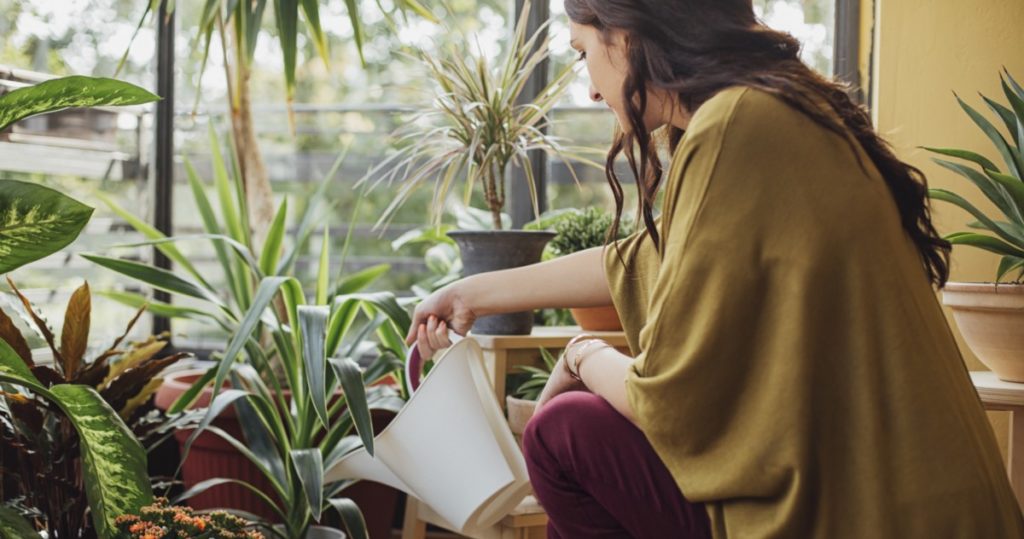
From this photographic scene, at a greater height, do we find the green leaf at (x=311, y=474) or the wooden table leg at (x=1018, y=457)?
the wooden table leg at (x=1018, y=457)

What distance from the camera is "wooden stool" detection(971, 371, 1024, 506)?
1.47 meters

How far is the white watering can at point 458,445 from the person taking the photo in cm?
134

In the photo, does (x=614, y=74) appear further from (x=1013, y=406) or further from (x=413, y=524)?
(x=413, y=524)

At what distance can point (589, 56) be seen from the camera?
1.16 meters

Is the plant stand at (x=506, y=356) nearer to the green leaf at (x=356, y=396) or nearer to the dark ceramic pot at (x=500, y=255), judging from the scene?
the dark ceramic pot at (x=500, y=255)

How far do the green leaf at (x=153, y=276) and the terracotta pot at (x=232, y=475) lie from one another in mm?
323

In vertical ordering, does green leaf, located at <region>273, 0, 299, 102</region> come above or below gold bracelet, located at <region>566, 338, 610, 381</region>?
above

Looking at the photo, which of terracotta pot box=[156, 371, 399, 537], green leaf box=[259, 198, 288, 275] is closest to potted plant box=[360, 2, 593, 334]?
green leaf box=[259, 198, 288, 275]

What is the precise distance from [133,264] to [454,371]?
0.73 metres

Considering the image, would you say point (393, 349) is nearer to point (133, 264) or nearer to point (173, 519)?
point (133, 264)

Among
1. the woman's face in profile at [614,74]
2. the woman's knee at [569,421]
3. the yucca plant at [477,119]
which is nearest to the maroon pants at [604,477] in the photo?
the woman's knee at [569,421]

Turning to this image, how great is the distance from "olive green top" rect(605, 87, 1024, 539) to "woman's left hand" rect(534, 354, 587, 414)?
29 centimetres

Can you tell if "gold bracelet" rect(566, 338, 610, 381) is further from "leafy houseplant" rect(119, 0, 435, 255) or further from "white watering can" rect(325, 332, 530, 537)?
"leafy houseplant" rect(119, 0, 435, 255)

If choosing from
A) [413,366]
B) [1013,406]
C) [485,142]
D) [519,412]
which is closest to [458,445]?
[413,366]
